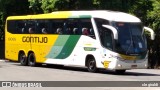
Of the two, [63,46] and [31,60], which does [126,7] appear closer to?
[31,60]

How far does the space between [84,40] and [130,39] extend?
114 inches

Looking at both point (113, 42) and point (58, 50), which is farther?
point (58, 50)

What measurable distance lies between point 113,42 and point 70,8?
45.3 feet

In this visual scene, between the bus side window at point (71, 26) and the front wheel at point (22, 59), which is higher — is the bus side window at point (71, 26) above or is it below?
above

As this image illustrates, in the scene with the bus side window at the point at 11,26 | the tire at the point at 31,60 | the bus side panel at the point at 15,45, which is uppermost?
the bus side window at the point at 11,26

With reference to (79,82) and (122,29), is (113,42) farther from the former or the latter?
(79,82)

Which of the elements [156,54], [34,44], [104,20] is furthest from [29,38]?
[156,54]

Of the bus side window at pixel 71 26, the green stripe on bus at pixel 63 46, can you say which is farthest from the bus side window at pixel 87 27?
the green stripe on bus at pixel 63 46

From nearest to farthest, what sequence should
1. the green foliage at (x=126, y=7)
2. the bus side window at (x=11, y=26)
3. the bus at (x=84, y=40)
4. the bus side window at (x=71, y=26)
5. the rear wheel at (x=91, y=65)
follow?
the bus at (x=84, y=40), the rear wheel at (x=91, y=65), the bus side window at (x=71, y=26), the bus side window at (x=11, y=26), the green foliage at (x=126, y=7)

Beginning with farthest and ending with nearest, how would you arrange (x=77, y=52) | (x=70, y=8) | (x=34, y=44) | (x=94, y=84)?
(x=70, y=8) → (x=34, y=44) → (x=77, y=52) → (x=94, y=84)

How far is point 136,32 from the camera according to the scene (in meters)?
24.2

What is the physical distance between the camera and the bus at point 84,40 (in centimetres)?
2355

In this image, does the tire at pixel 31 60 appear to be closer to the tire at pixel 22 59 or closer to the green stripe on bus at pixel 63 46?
the tire at pixel 22 59

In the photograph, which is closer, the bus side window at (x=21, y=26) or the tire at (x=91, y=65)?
the tire at (x=91, y=65)
